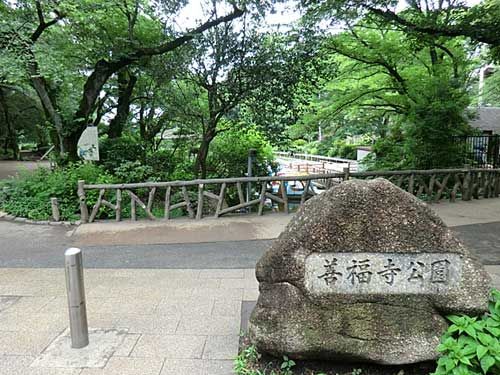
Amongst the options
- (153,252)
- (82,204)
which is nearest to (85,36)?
(82,204)

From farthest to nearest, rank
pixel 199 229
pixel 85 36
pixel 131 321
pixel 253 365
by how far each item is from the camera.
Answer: pixel 85 36
pixel 199 229
pixel 131 321
pixel 253 365

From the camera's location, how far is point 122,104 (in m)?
12.2

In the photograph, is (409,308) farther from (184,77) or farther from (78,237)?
(184,77)

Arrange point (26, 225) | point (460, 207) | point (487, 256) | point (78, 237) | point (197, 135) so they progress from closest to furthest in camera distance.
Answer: point (487, 256), point (78, 237), point (26, 225), point (460, 207), point (197, 135)

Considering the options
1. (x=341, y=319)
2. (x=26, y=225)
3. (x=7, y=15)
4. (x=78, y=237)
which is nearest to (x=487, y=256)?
(x=341, y=319)

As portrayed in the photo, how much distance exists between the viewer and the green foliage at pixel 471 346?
2.15 m

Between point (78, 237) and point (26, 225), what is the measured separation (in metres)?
1.79

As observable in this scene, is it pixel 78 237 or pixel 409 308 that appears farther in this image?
pixel 78 237

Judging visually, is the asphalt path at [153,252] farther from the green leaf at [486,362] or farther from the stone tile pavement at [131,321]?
the green leaf at [486,362]

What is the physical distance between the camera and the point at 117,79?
1221cm

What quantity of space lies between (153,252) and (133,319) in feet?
7.35

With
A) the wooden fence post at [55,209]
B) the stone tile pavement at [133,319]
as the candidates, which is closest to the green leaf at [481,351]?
the stone tile pavement at [133,319]

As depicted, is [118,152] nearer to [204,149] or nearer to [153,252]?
[204,149]

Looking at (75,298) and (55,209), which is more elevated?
(75,298)
